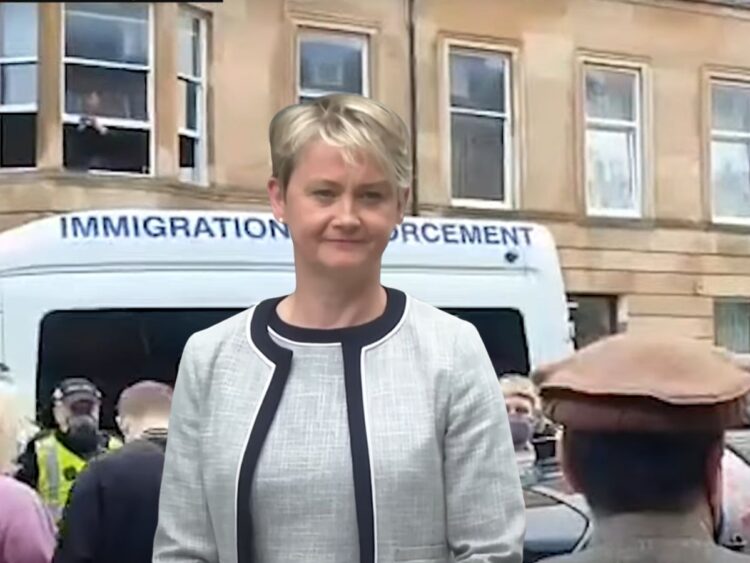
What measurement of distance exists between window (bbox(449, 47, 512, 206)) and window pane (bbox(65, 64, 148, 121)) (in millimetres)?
3795

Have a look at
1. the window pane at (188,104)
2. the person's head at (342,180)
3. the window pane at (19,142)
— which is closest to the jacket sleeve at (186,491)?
the person's head at (342,180)

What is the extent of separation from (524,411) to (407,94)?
983 cm

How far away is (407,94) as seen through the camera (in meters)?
17.2

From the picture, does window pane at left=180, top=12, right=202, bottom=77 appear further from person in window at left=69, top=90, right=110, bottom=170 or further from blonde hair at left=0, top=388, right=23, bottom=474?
blonde hair at left=0, top=388, right=23, bottom=474

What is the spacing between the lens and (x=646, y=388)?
7.26ft

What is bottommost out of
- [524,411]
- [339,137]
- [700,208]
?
[524,411]

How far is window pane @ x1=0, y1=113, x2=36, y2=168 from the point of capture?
49.3 feet

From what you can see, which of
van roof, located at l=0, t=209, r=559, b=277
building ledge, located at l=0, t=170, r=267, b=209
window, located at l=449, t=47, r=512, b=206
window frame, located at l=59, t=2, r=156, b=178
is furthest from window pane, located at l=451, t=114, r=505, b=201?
van roof, located at l=0, t=209, r=559, b=277

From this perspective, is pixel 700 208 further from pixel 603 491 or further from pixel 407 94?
pixel 603 491

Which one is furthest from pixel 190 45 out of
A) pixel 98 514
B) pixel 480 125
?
pixel 98 514

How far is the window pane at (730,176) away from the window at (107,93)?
24.8ft

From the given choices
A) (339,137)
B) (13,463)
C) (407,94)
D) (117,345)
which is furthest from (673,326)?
(339,137)

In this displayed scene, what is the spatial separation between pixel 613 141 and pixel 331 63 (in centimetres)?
376

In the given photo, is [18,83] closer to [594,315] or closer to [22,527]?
[594,315]
